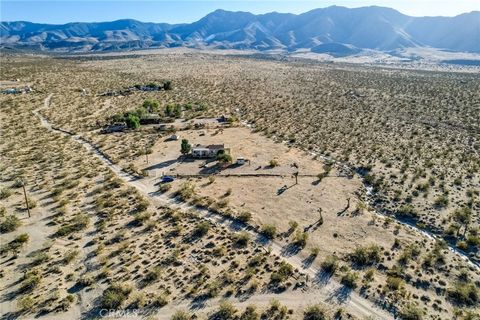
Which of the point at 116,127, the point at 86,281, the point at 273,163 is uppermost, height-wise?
the point at 116,127

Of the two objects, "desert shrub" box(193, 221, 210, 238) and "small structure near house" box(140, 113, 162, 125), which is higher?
"small structure near house" box(140, 113, 162, 125)

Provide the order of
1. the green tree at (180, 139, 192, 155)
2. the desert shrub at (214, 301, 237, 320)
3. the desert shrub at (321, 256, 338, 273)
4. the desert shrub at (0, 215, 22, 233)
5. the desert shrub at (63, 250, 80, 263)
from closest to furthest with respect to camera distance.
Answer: the desert shrub at (214, 301, 237, 320) < the desert shrub at (321, 256, 338, 273) < the desert shrub at (63, 250, 80, 263) < the desert shrub at (0, 215, 22, 233) < the green tree at (180, 139, 192, 155)

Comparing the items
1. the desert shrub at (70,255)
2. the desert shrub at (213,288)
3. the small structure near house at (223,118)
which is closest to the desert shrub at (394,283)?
the desert shrub at (213,288)

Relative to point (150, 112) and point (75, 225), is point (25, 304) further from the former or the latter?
point (150, 112)

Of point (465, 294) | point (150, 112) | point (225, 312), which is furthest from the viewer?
point (150, 112)

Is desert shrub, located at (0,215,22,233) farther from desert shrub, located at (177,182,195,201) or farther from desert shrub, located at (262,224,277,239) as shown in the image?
desert shrub, located at (262,224,277,239)

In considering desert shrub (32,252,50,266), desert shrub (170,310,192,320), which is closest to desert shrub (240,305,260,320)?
desert shrub (170,310,192,320)

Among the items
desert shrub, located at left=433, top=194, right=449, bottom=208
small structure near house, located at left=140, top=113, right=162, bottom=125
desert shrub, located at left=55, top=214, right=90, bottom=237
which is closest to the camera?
desert shrub, located at left=55, top=214, right=90, bottom=237

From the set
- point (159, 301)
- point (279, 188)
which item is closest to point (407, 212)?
point (279, 188)
